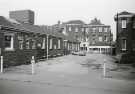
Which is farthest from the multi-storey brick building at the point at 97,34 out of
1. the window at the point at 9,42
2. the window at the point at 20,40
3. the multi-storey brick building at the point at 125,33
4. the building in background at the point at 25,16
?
the window at the point at 9,42

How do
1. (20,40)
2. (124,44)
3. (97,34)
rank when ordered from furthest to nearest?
(97,34), (124,44), (20,40)

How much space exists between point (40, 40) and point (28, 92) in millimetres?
16791

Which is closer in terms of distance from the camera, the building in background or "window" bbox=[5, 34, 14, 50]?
"window" bbox=[5, 34, 14, 50]

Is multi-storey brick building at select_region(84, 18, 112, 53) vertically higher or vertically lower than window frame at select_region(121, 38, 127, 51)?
higher

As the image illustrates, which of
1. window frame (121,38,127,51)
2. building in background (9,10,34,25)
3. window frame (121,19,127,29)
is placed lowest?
window frame (121,38,127,51)

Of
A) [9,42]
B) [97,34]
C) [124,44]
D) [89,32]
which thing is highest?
[89,32]

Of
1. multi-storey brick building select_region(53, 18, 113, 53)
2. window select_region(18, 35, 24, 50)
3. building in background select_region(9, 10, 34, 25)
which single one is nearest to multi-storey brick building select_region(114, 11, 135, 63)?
building in background select_region(9, 10, 34, 25)

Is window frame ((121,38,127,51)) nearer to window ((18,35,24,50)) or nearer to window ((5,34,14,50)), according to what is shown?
window ((18,35,24,50))

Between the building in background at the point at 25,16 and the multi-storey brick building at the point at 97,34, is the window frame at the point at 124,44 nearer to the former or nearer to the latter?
the building in background at the point at 25,16

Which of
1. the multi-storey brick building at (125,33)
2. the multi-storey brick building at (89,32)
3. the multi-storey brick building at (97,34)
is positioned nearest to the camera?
the multi-storey brick building at (125,33)

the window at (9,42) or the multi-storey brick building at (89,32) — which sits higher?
the multi-storey brick building at (89,32)

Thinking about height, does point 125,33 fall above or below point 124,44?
above

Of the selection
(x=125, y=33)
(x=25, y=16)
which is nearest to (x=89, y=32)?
(x=125, y=33)

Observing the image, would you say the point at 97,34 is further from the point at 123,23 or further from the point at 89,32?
the point at 123,23
